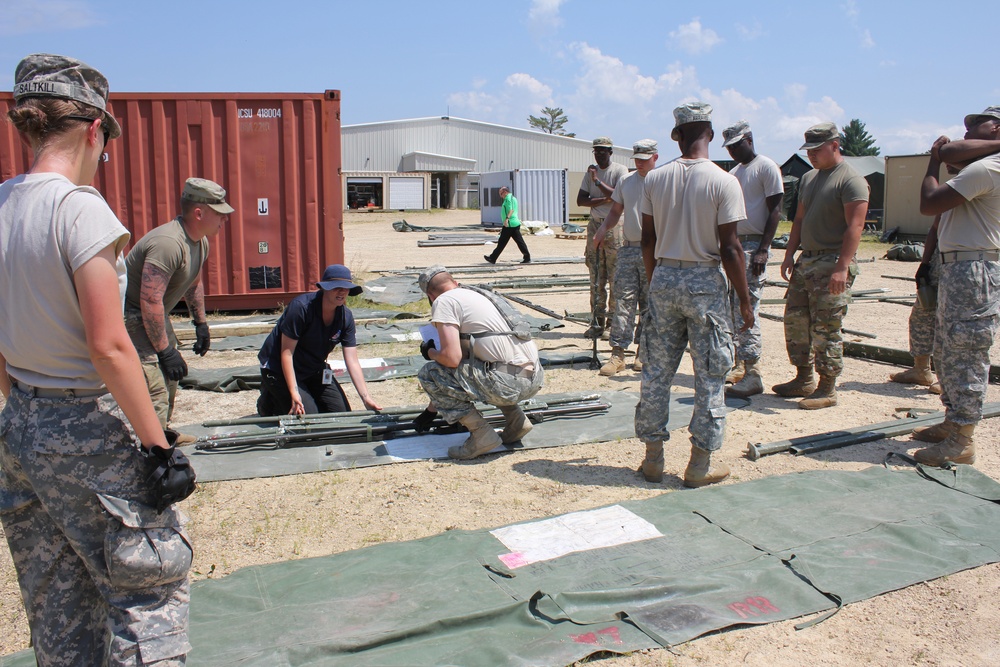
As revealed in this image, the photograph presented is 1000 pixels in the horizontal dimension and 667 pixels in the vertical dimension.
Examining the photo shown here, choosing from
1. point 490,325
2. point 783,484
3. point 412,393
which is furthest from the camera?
point 412,393

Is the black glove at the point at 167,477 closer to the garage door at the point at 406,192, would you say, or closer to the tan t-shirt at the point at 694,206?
the tan t-shirt at the point at 694,206

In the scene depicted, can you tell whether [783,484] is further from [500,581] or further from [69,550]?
[69,550]

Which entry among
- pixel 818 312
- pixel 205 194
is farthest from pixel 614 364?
pixel 205 194

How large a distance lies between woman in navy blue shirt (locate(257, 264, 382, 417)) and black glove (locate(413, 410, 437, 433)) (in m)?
0.29

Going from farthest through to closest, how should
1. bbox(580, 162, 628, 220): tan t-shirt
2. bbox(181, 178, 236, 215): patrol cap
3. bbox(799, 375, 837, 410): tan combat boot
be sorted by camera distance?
bbox(580, 162, 628, 220): tan t-shirt
bbox(799, 375, 837, 410): tan combat boot
bbox(181, 178, 236, 215): patrol cap

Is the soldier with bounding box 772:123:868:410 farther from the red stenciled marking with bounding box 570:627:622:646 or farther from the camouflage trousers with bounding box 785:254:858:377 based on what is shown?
the red stenciled marking with bounding box 570:627:622:646

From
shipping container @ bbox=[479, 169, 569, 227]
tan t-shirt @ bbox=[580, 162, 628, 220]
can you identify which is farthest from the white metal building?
tan t-shirt @ bbox=[580, 162, 628, 220]

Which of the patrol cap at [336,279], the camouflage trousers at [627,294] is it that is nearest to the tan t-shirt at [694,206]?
the patrol cap at [336,279]

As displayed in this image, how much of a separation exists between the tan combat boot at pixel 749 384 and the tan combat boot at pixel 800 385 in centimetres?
18

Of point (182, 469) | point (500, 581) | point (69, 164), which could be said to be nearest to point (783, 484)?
point (500, 581)

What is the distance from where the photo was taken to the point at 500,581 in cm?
341

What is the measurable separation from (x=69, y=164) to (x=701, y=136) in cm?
330

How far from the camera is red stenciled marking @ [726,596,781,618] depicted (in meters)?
3.21

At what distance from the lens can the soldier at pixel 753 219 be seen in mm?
6422
